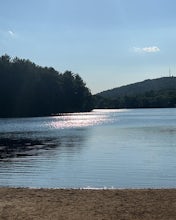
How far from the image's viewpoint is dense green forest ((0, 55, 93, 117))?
125 m

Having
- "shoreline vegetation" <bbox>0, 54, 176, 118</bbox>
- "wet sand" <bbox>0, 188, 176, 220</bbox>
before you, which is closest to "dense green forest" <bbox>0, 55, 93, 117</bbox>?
"shoreline vegetation" <bbox>0, 54, 176, 118</bbox>

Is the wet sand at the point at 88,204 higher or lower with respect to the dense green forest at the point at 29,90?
lower

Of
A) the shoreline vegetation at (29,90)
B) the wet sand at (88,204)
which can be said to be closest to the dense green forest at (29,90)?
the shoreline vegetation at (29,90)

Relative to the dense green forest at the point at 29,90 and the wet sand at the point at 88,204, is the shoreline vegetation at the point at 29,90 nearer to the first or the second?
the dense green forest at the point at 29,90

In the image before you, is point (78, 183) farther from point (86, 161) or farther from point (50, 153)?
point (50, 153)

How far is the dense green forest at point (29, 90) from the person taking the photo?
125000 millimetres

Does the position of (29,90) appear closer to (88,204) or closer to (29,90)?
(29,90)

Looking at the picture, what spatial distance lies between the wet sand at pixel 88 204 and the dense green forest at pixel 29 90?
366 feet

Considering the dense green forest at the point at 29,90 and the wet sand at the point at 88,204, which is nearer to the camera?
the wet sand at the point at 88,204

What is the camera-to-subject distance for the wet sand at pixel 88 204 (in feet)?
35.1

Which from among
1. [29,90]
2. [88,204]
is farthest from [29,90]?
[88,204]

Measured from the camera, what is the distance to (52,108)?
462 ft

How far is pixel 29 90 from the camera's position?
12800 cm

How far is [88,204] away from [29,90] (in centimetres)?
11727
